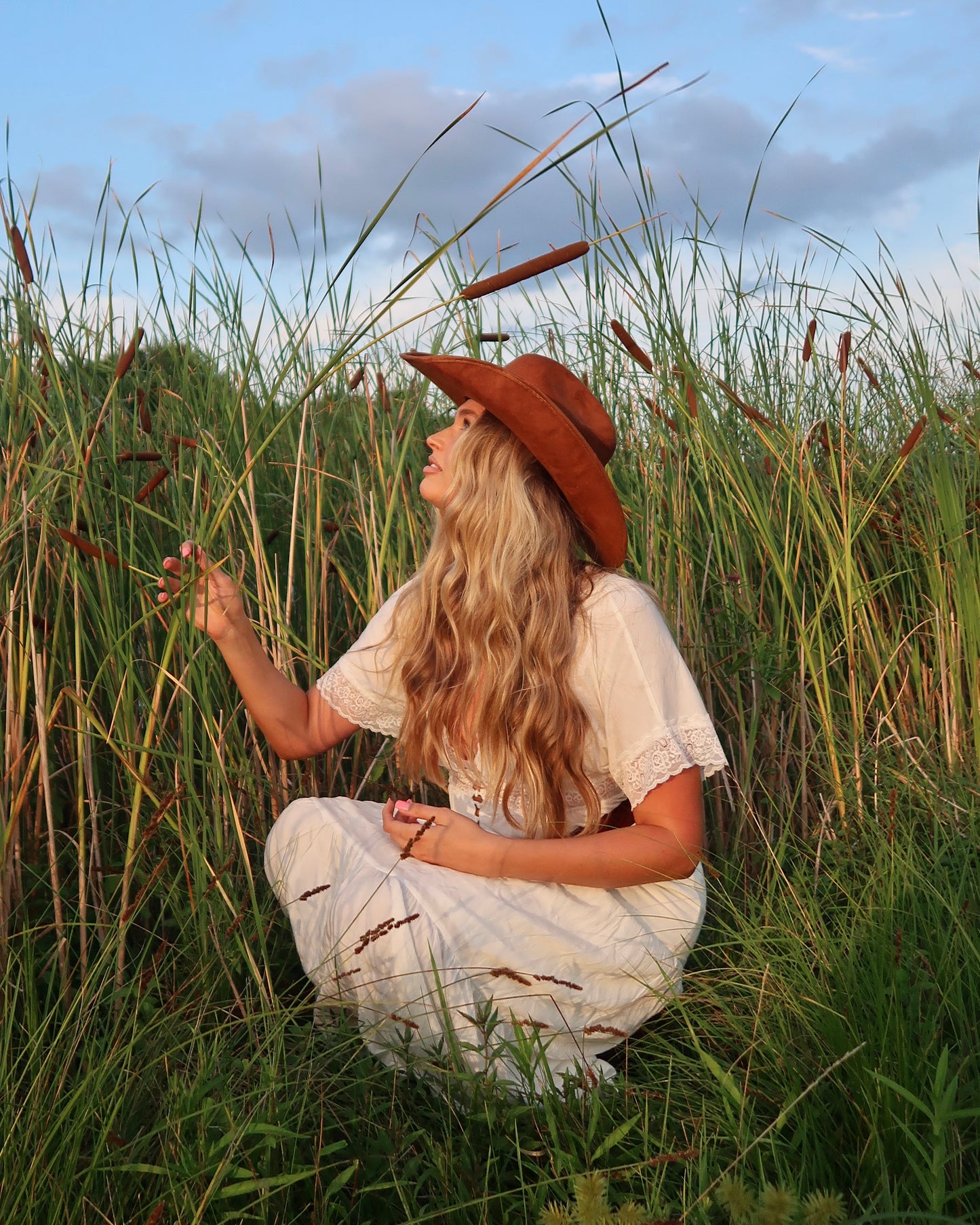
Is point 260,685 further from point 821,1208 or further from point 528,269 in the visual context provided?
point 821,1208

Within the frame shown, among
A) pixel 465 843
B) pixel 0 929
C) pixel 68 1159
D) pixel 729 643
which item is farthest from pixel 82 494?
pixel 729 643

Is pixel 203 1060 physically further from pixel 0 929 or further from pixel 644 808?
pixel 644 808

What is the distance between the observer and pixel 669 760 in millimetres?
1905

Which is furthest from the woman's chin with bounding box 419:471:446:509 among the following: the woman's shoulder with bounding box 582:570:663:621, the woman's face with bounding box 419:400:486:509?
the woman's shoulder with bounding box 582:570:663:621

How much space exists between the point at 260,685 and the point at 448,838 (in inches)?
19.1

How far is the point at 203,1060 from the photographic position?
143 centimetres

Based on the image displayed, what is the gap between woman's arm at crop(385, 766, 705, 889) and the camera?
1.88 m

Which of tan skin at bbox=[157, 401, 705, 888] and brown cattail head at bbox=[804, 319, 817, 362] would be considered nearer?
tan skin at bbox=[157, 401, 705, 888]

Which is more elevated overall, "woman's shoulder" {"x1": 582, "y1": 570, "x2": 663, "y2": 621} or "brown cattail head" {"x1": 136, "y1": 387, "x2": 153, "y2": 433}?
"brown cattail head" {"x1": 136, "y1": 387, "x2": 153, "y2": 433}

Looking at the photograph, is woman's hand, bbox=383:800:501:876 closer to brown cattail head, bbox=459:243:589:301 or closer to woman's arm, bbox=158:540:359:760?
woman's arm, bbox=158:540:359:760

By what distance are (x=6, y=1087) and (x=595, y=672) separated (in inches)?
45.3

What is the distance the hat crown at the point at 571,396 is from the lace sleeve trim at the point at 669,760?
1.84 feet

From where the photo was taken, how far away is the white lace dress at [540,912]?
1832 millimetres

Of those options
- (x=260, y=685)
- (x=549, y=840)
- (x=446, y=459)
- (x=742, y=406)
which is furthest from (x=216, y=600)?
(x=742, y=406)
